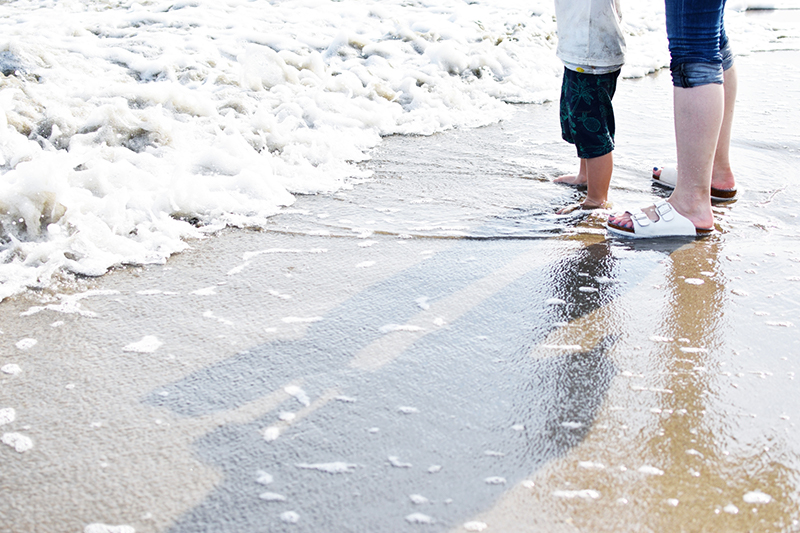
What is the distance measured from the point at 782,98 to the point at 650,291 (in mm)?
3871

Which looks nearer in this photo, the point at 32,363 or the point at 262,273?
the point at 32,363

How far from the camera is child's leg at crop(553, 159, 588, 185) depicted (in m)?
3.32

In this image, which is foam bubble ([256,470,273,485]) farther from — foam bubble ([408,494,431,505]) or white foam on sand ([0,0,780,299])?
white foam on sand ([0,0,780,299])

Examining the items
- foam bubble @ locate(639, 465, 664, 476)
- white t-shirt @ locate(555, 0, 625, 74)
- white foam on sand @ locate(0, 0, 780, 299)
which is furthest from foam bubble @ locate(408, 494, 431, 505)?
white t-shirt @ locate(555, 0, 625, 74)

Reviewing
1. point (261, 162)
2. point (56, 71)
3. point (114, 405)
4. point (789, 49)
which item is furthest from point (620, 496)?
point (789, 49)

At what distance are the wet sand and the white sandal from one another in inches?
2.5

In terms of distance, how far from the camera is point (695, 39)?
243cm

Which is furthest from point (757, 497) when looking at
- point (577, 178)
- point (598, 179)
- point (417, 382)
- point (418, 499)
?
point (577, 178)

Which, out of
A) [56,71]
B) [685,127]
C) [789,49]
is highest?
[56,71]

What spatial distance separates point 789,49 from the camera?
7543 millimetres

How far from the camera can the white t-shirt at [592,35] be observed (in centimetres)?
280

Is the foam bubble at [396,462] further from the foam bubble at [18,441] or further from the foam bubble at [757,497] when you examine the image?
the foam bubble at [18,441]

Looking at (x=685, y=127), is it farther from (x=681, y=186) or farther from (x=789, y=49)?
(x=789, y=49)

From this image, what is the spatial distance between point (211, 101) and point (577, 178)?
2.57 meters
